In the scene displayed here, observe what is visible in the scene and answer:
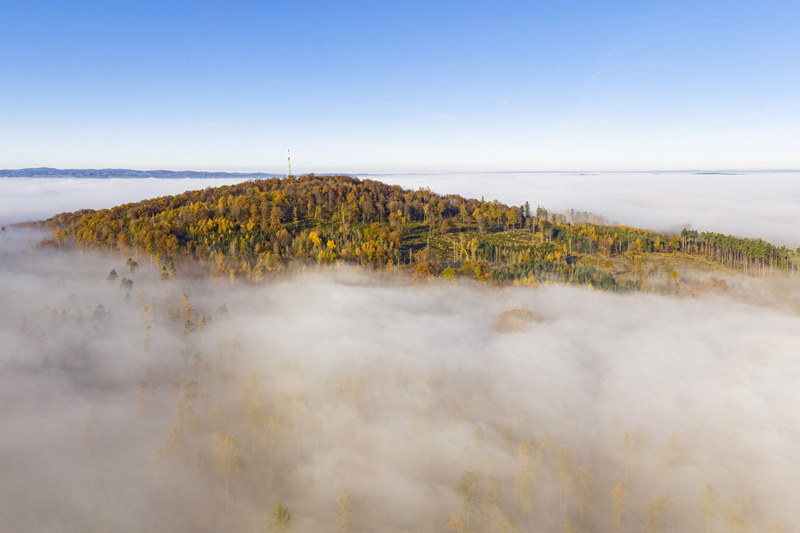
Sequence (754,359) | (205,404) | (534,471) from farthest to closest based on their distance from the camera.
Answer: (754,359), (205,404), (534,471)

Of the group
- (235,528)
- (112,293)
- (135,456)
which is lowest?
(235,528)

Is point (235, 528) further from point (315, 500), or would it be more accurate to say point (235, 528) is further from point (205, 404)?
point (205, 404)

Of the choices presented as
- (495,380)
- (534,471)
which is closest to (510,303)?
(495,380)

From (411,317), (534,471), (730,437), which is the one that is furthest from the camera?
(411,317)

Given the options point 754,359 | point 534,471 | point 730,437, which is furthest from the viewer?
point 754,359

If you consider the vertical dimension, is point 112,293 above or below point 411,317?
above

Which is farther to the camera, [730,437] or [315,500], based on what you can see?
[730,437]

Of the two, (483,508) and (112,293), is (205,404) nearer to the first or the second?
(483,508)

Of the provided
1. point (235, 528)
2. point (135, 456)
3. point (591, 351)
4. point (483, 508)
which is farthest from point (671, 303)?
point (135, 456)

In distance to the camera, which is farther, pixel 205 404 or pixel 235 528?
pixel 205 404
